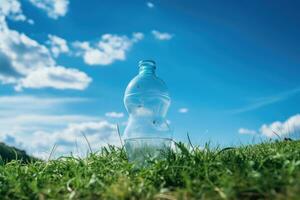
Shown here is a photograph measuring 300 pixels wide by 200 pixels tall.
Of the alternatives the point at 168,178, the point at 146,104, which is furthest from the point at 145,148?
the point at 146,104

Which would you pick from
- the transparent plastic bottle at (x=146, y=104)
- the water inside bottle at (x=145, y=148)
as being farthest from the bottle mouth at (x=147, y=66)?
the water inside bottle at (x=145, y=148)

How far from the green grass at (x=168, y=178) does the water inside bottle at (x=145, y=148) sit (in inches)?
6.4

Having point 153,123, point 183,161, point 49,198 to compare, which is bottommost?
point 49,198

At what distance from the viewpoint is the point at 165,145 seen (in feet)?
21.5

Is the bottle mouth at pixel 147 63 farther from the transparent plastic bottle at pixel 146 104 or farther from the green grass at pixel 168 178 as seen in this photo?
the green grass at pixel 168 178

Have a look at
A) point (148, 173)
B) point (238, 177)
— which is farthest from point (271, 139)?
point (238, 177)

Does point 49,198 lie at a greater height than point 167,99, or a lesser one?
lesser

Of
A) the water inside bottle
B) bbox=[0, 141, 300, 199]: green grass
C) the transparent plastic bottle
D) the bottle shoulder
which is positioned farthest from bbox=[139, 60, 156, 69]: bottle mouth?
bbox=[0, 141, 300, 199]: green grass

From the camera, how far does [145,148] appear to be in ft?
Result: 21.1

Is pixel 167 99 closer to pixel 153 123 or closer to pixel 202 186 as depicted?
pixel 153 123

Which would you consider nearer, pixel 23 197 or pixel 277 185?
pixel 277 185

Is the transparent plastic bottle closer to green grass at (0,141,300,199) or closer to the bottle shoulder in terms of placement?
the bottle shoulder

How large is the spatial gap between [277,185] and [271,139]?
4737mm

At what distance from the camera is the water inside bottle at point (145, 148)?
20.9ft
